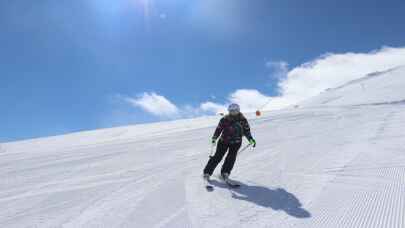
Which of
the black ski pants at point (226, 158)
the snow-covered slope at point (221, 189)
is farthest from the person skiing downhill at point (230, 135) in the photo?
the snow-covered slope at point (221, 189)

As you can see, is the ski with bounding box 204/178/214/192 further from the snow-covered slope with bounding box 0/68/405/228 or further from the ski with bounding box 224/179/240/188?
the ski with bounding box 224/179/240/188

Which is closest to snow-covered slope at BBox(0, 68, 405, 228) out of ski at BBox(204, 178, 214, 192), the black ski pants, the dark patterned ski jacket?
ski at BBox(204, 178, 214, 192)

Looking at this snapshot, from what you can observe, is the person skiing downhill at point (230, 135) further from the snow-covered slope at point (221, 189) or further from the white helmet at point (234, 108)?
the snow-covered slope at point (221, 189)

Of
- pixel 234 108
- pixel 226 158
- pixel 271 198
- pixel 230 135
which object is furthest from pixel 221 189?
pixel 234 108

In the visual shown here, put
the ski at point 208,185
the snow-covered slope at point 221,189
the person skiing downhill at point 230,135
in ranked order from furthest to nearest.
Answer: the person skiing downhill at point 230,135, the ski at point 208,185, the snow-covered slope at point 221,189

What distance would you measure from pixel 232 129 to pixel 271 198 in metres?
1.82

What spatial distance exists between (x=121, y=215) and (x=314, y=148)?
664 centimetres

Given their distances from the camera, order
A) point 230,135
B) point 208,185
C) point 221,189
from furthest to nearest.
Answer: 1. point 230,135
2. point 208,185
3. point 221,189

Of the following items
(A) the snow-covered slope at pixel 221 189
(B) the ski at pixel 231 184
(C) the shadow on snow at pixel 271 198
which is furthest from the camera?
(B) the ski at pixel 231 184

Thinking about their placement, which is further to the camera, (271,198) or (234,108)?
(234,108)

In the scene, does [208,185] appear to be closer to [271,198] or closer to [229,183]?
[229,183]

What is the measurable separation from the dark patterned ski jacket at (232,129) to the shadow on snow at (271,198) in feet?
3.32

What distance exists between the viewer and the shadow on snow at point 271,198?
4.51 metres

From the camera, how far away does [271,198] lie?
5.20 m
